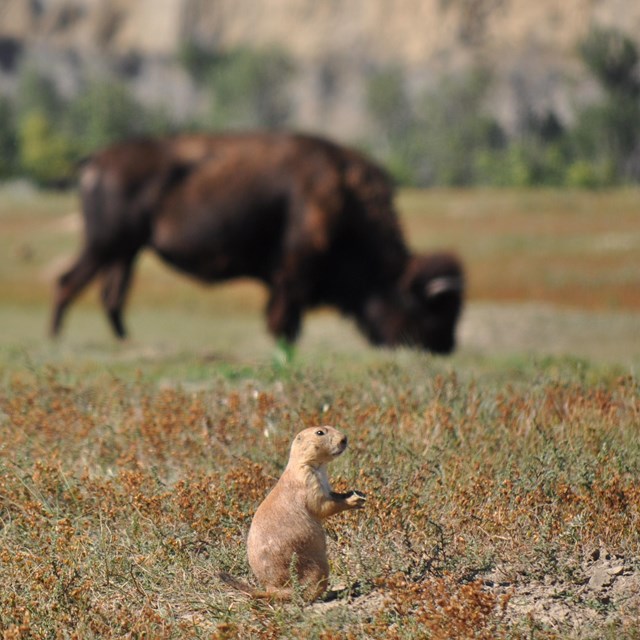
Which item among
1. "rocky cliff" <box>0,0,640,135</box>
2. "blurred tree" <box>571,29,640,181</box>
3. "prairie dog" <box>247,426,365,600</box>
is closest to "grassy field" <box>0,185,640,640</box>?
"prairie dog" <box>247,426,365,600</box>

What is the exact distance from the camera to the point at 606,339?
723 inches

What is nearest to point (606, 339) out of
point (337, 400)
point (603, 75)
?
point (337, 400)

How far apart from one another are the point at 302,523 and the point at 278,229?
901 cm

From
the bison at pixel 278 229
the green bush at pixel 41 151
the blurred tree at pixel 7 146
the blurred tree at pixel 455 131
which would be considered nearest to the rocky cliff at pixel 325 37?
the blurred tree at pixel 455 131

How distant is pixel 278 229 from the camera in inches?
520

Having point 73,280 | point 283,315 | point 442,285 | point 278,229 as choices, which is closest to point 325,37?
point 73,280

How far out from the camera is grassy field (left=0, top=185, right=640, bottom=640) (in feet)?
14.0

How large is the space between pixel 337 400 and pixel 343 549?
1598mm

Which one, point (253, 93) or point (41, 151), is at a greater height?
point (253, 93)

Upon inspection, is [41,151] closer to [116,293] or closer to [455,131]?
[455,131]

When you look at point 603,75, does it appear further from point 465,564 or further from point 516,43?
point 516,43

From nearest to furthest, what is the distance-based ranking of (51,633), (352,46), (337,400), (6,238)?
(51,633) < (337,400) < (6,238) < (352,46)

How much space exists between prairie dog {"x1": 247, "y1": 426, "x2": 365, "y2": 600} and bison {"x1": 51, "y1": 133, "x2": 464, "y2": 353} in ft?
26.9

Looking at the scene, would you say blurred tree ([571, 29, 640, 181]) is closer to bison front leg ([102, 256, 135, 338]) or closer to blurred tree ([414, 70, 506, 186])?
blurred tree ([414, 70, 506, 186])
